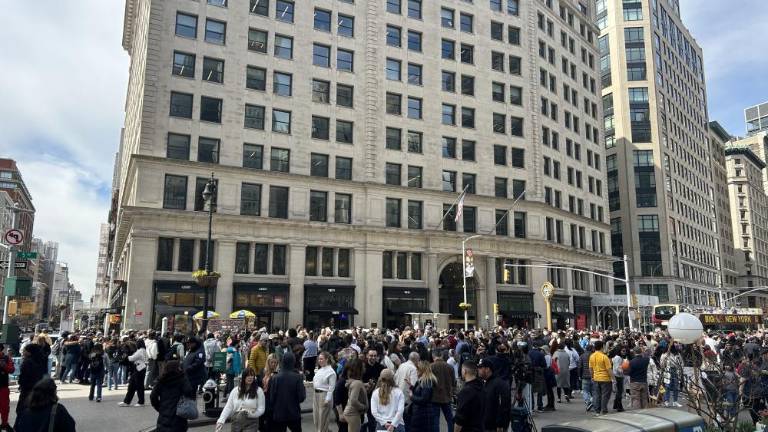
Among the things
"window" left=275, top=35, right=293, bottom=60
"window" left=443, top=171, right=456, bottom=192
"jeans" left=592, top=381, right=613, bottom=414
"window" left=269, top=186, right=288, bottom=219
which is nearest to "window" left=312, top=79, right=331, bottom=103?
"window" left=275, top=35, right=293, bottom=60

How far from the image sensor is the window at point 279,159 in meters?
44.6

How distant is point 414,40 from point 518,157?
15.6 meters

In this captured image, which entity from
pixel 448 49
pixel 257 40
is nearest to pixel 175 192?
pixel 257 40

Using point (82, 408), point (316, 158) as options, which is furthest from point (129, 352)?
point (316, 158)

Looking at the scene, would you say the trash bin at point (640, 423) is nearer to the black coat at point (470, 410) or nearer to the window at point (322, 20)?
the black coat at point (470, 410)

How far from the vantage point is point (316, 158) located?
46500 millimetres

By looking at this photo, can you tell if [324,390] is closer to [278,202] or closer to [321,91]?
[278,202]

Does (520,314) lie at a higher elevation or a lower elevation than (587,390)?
higher

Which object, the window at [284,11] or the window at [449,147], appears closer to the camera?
the window at [284,11]

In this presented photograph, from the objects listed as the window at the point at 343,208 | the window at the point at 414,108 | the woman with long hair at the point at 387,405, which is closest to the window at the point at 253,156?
the window at the point at 343,208

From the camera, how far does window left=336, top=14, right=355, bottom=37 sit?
1924 inches

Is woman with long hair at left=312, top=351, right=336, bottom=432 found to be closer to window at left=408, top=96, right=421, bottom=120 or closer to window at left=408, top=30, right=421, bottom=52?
window at left=408, top=96, right=421, bottom=120

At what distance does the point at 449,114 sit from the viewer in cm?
5291

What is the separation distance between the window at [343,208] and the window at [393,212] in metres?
3.69
